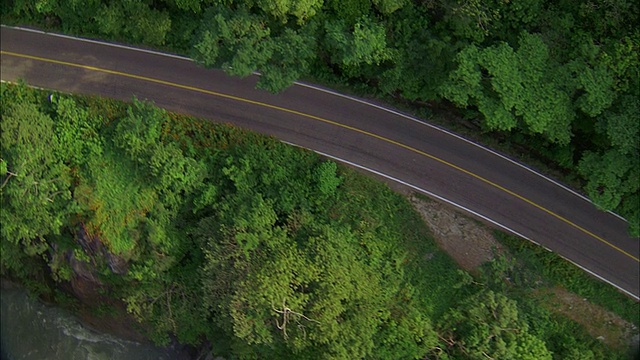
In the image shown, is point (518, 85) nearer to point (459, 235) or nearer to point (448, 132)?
point (448, 132)

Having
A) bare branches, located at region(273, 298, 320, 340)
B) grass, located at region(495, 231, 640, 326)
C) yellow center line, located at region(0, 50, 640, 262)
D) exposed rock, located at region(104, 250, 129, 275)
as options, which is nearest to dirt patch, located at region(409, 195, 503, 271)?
grass, located at region(495, 231, 640, 326)

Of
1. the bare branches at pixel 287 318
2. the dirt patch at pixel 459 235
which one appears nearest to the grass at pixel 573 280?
the dirt patch at pixel 459 235

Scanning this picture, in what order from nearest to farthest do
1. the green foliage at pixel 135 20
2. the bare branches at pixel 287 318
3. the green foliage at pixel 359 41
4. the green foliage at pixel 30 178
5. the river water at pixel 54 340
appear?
the bare branches at pixel 287 318, the green foliage at pixel 359 41, the green foliage at pixel 30 178, the green foliage at pixel 135 20, the river water at pixel 54 340

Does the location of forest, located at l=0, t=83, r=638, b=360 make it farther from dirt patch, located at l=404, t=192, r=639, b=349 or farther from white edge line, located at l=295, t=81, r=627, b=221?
white edge line, located at l=295, t=81, r=627, b=221

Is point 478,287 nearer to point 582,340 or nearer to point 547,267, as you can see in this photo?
point 547,267

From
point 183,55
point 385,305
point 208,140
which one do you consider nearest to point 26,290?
point 208,140

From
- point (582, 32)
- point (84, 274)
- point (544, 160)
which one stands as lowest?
point (84, 274)

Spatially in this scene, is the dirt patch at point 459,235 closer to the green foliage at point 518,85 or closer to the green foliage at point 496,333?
the green foliage at point 496,333
